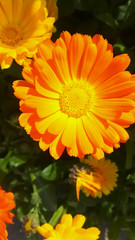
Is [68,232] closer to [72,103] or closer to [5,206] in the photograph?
[5,206]

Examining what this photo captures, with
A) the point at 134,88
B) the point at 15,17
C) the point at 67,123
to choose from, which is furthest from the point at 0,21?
the point at 134,88

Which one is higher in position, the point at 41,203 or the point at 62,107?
the point at 62,107

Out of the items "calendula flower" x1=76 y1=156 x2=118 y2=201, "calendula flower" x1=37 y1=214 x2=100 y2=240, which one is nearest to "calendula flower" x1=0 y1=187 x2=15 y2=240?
"calendula flower" x1=37 y1=214 x2=100 y2=240

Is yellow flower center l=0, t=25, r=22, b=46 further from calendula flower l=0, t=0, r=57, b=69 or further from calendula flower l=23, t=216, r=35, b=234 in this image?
calendula flower l=23, t=216, r=35, b=234

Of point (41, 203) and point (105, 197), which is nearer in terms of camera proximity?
point (41, 203)

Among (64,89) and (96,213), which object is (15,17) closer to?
(64,89)

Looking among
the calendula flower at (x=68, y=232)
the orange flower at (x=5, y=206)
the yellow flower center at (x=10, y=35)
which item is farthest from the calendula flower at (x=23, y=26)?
the calendula flower at (x=68, y=232)

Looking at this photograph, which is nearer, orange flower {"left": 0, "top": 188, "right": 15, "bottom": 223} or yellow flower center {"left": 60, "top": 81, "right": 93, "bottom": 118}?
orange flower {"left": 0, "top": 188, "right": 15, "bottom": 223}
